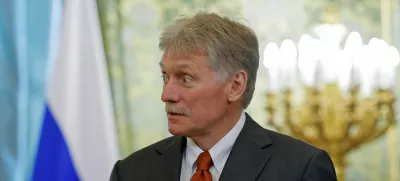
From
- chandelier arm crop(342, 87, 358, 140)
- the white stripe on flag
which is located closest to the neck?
chandelier arm crop(342, 87, 358, 140)

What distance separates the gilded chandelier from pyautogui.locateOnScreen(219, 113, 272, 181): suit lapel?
2.65ft

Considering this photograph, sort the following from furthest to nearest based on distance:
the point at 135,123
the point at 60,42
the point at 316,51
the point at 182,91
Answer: the point at 135,123
the point at 60,42
the point at 316,51
the point at 182,91

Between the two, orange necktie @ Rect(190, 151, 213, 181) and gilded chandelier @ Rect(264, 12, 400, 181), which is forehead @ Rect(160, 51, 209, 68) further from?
gilded chandelier @ Rect(264, 12, 400, 181)

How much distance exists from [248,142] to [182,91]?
25 centimetres

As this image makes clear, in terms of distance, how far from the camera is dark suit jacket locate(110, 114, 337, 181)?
6.18 ft

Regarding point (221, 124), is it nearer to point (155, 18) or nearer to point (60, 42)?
point (60, 42)

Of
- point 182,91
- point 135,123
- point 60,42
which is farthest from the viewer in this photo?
point 135,123

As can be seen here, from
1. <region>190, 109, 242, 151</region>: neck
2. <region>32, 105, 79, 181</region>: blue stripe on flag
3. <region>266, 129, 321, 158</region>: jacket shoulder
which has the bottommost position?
<region>32, 105, 79, 181</region>: blue stripe on flag

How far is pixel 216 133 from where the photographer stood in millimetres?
1949

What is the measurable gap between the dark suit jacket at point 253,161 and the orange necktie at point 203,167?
0.04m

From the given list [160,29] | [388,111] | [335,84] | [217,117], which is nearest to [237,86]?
[217,117]

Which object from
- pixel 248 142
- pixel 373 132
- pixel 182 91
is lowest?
pixel 373 132

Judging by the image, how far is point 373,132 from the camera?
9.38ft

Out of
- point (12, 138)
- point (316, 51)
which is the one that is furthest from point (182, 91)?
point (12, 138)
